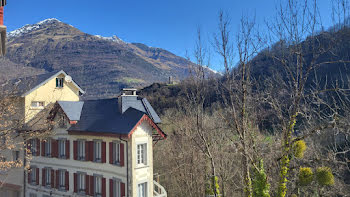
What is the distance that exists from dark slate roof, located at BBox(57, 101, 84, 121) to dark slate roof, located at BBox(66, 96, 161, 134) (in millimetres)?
293

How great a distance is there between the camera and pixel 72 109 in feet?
64.1

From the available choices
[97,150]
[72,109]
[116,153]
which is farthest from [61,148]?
[116,153]

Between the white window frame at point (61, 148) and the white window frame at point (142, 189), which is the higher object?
the white window frame at point (61, 148)

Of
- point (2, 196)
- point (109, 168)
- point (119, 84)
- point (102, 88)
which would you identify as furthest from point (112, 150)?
point (119, 84)

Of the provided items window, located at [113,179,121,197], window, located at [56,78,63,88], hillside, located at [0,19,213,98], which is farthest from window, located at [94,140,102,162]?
hillside, located at [0,19,213,98]

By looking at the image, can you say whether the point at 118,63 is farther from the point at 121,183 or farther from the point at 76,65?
the point at 121,183

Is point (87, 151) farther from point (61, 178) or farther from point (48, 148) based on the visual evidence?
point (48, 148)

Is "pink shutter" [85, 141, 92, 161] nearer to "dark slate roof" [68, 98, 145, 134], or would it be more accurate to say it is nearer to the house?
the house

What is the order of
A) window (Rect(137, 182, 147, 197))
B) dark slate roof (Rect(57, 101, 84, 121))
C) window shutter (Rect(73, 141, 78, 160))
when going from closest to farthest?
window (Rect(137, 182, 147, 197)) → window shutter (Rect(73, 141, 78, 160)) → dark slate roof (Rect(57, 101, 84, 121))

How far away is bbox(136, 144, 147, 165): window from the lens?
1655 centimetres

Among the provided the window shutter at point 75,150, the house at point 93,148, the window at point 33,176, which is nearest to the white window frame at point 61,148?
the house at point 93,148

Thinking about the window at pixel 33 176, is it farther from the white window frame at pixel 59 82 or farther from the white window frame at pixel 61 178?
the white window frame at pixel 59 82

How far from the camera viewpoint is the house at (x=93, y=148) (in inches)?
632

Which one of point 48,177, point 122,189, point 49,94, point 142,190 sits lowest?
point 142,190
